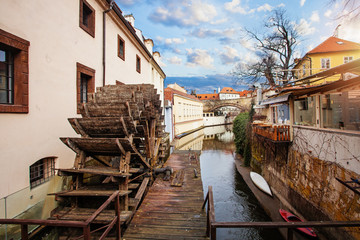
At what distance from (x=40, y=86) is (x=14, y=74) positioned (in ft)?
1.96

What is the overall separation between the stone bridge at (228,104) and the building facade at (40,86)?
41821 millimetres

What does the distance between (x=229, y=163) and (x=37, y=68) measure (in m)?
13.9

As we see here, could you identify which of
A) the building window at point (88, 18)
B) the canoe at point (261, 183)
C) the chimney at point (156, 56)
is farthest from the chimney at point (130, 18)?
the canoe at point (261, 183)

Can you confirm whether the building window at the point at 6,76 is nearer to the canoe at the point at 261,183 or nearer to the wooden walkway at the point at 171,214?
the wooden walkway at the point at 171,214

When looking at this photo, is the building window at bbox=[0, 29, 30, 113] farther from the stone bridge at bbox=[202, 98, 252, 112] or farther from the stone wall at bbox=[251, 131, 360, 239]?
the stone bridge at bbox=[202, 98, 252, 112]

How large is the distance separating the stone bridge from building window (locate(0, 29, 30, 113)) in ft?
146

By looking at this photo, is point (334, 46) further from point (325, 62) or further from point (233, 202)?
point (233, 202)

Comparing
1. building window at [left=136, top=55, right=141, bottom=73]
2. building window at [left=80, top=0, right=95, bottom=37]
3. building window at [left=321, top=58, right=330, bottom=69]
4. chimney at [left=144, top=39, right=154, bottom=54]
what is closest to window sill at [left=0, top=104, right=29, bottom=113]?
building window at [left=80, top=0, right=95, bottom=37]

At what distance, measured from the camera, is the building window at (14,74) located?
11.8ft

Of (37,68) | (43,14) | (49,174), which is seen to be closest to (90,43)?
(43,14)

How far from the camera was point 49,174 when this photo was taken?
466 centimetres

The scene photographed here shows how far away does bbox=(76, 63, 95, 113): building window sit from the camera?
573cm

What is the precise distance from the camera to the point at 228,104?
46.4 m

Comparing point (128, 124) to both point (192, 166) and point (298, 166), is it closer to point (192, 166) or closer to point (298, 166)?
point (192, 166)
